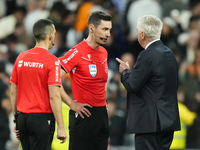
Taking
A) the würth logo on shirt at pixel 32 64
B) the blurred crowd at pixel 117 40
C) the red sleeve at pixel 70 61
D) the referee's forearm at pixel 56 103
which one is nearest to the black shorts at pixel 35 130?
the referee's forearm at pixel 56 103

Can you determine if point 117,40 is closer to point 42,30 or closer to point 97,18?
point 97,18

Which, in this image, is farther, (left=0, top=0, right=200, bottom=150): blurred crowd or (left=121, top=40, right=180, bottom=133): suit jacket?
(left=0, top=0, right=200, bottom=150): blurred crowd

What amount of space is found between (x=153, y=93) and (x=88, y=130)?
3.24ft

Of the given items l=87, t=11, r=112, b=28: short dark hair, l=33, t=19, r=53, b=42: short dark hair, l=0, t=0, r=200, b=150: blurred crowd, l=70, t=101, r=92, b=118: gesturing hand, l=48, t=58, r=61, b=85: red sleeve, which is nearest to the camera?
l=48, t=58, r=61, b=85: red sleeve

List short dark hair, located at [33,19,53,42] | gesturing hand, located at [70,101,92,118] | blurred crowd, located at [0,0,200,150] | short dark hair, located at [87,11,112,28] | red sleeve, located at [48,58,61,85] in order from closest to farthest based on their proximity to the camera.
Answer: red sleeve, located at [48,58,61,85]
short dark hair, located at [33,19,53,42]
gesturing hand, located at [70,101,92,118]
short dark hair, located at [87,11,112,28]
blurred crowd, located at [0,0,200,150]

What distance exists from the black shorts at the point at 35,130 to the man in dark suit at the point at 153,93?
2.77 feet

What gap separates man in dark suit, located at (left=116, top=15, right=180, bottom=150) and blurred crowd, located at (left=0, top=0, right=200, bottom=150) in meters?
2.55

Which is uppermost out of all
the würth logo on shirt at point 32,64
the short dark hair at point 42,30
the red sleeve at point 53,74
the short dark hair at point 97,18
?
the short dark hair at point 97,18

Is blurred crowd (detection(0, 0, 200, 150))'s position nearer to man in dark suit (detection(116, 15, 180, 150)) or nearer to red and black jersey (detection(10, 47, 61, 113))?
man in dark suit (detection(116, 15, 180, 150))

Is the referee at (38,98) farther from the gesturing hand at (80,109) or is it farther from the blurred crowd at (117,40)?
the blurred crowd at (117,40)

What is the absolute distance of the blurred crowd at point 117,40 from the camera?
6.45m

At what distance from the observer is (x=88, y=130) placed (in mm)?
4379

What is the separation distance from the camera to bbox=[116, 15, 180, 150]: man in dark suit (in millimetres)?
3809

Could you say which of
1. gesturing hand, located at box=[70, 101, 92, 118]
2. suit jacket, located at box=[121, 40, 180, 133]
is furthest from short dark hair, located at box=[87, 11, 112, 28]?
gesturing hand, located at box=[70, 101, 92, 118]
